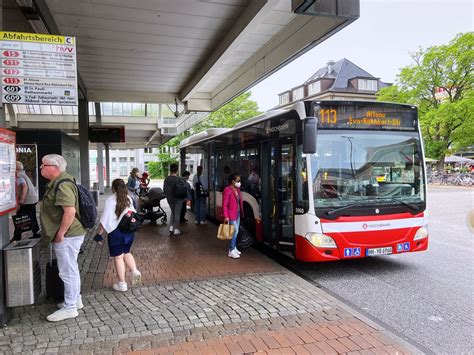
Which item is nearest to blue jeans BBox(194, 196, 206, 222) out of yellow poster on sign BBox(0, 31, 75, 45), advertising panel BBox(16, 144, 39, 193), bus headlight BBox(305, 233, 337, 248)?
bus headlight BBox(305, 233, 337, 248)

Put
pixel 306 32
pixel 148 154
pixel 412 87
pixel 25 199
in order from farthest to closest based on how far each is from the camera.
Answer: pixel 148 154
pixel 412 87
pixel 25 199
pixel 306 32

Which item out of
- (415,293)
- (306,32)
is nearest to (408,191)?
(415,293)

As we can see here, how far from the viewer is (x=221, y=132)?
407 inches

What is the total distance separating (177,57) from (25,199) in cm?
485

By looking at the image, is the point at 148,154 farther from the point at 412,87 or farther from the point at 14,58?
the point at 14,58

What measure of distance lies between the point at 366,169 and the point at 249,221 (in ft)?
9.80

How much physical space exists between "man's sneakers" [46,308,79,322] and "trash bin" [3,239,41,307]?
0.90 feet

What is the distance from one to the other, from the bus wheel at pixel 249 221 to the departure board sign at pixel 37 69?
4283 millimetres

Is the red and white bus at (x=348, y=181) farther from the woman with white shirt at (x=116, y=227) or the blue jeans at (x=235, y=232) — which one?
the woman with white shirt at (x=116, y=227)

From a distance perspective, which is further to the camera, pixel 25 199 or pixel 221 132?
pixel 221 132

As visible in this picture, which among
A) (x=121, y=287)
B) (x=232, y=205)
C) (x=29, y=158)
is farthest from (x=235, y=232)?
(x=29, y=158)

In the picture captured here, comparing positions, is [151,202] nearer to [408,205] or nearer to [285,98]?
[408,205]

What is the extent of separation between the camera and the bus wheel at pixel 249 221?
7.88m

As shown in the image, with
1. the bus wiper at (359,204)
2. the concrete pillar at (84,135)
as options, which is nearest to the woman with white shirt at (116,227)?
the bus wiper at (359,204)
